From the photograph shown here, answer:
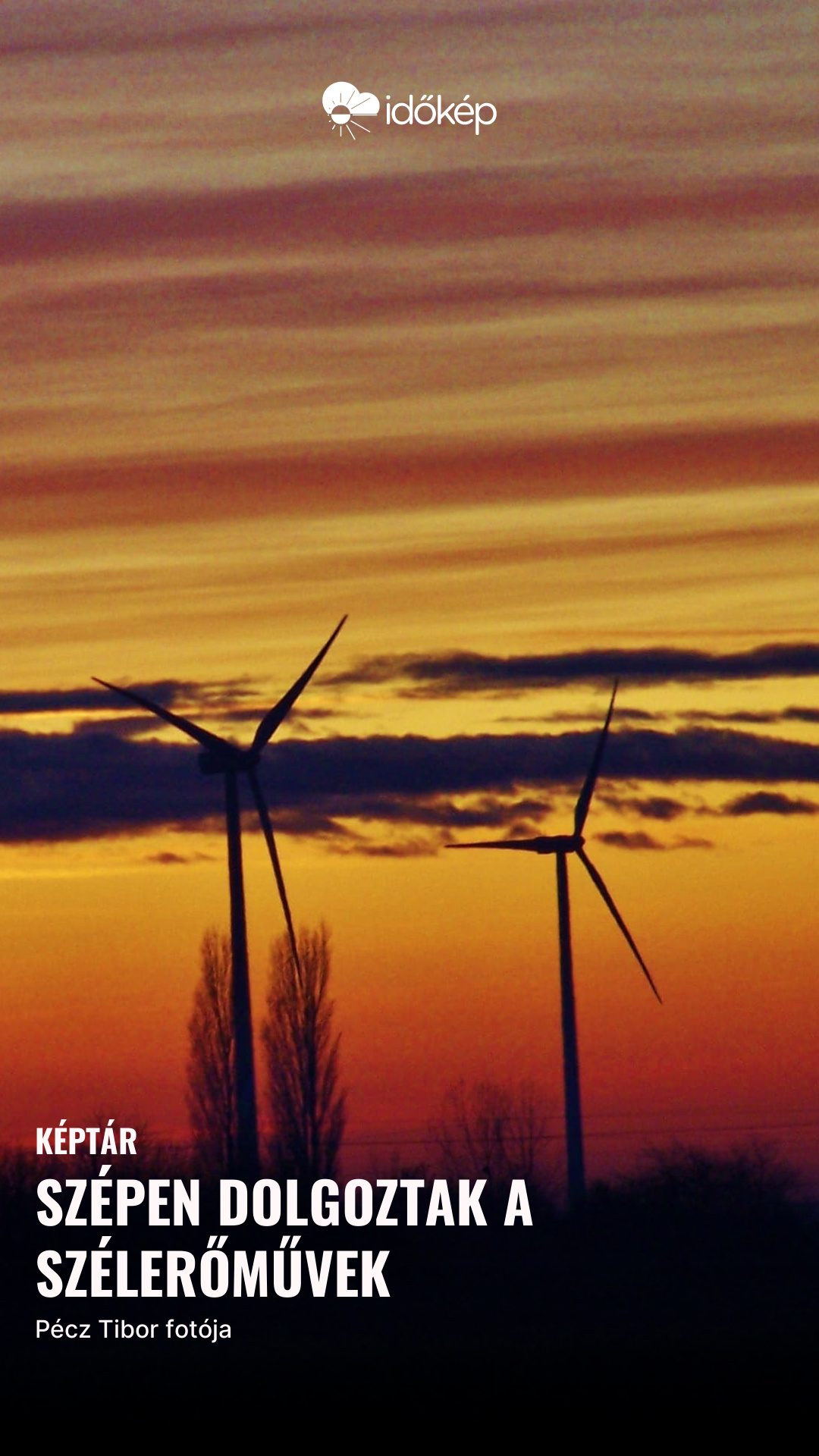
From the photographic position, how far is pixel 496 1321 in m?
83.9

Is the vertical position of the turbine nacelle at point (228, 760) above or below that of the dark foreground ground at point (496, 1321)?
above

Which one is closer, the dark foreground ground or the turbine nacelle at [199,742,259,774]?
the dark foreground ground

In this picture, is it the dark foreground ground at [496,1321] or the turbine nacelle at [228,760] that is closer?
the dark foreground ground at [496,1321]

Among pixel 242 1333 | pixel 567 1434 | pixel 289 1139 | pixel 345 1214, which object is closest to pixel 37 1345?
pixel 242 1333

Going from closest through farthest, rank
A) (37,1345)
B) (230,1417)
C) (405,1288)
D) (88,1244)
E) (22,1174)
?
(230,1417), (37,1345), (405,1288), (88,1244), (22,1174)

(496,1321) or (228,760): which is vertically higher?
(228,760)

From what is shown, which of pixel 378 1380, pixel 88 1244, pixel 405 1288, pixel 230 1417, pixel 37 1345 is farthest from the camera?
pixel 88 1244

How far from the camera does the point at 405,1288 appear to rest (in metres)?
91.5

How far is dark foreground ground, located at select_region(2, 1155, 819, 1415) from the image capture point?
6838cm

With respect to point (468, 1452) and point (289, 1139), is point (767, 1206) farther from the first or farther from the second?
point (468, 1452)

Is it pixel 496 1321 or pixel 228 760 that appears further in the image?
pixel 228 760

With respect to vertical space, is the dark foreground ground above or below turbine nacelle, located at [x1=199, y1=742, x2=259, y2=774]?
below

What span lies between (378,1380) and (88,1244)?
1238 inches

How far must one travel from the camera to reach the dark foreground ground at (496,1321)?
224ft
